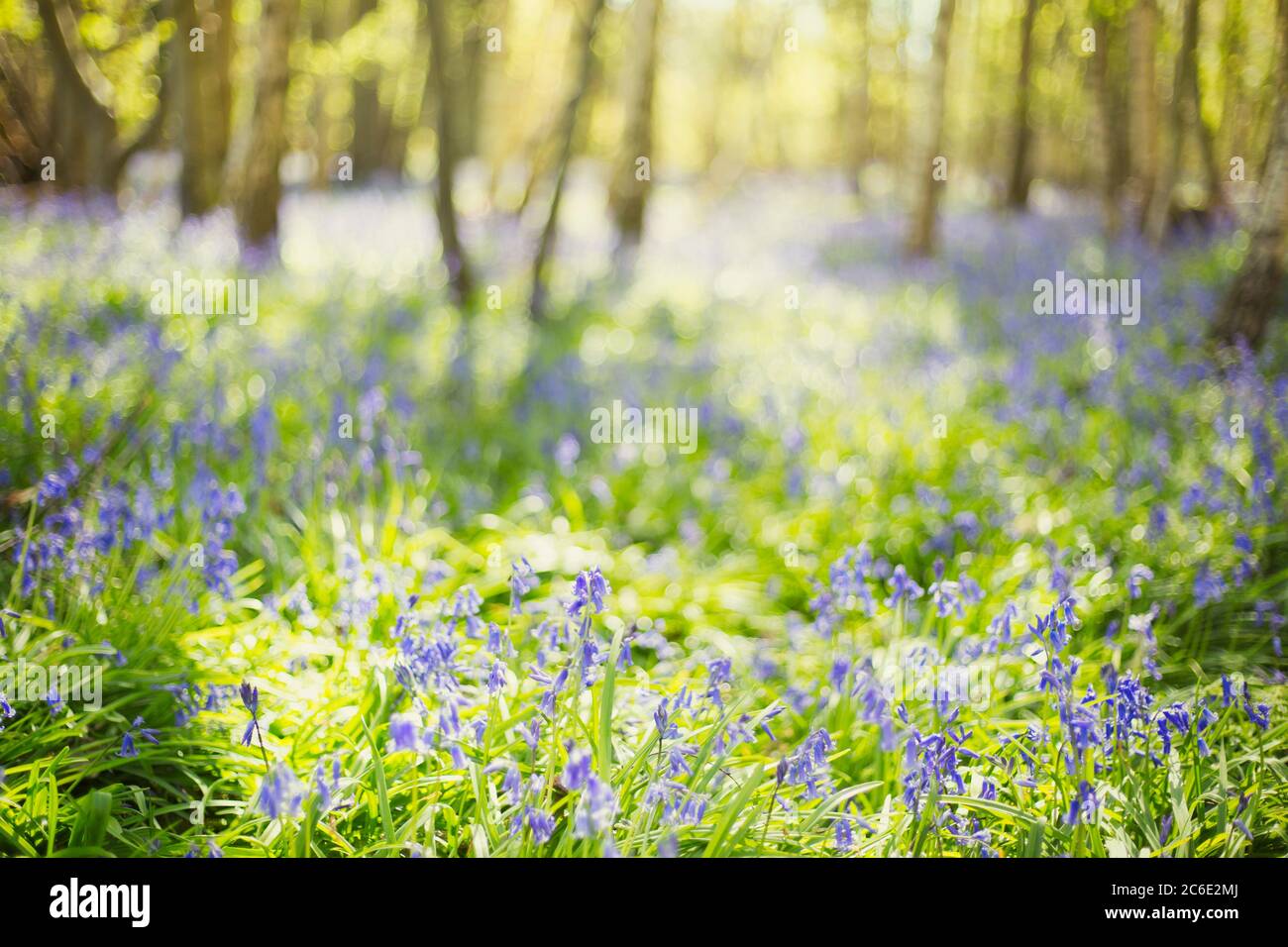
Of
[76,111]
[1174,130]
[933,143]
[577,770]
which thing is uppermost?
[933,143]

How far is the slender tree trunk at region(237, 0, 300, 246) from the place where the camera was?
7.16 metres

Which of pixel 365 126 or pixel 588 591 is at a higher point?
pixel 365 126

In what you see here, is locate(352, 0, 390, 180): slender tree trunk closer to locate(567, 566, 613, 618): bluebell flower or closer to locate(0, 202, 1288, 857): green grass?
locate(0, 202, 1288, 857): green grass

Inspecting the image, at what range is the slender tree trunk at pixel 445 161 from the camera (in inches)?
273

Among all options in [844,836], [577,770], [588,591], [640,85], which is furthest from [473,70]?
[577,770]

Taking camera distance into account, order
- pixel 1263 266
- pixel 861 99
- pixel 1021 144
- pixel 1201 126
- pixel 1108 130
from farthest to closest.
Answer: pixel 861 99
pixel 1021 144
pixel 1108 130
pixel 1201 126
pixel 1263 266

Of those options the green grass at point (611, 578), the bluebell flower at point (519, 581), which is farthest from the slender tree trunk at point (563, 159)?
the bluebell flower at point (519, 581)

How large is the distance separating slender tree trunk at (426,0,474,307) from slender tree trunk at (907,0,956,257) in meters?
5.08

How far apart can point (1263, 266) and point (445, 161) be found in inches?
236

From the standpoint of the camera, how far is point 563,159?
7.53 metres

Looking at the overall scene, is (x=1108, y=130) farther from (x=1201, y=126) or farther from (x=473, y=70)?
(x=473, y=70)

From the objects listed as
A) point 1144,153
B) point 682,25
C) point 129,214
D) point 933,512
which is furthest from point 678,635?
point 682,25

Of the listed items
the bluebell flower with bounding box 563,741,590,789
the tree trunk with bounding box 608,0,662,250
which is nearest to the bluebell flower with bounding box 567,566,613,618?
the bluebell flower with bounding box 563,741,590,789

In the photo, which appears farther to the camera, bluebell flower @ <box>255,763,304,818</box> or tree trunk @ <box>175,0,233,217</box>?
tree trunk @ <box>175,0,233,217</box>
